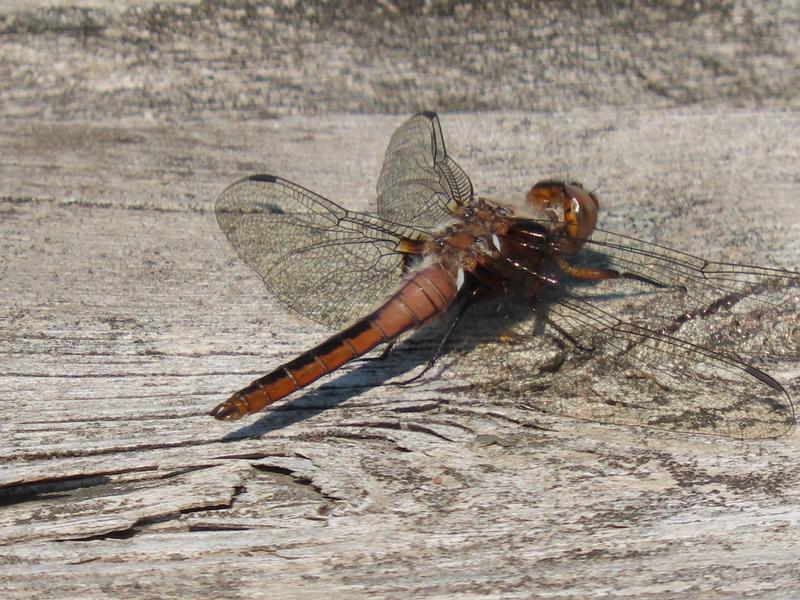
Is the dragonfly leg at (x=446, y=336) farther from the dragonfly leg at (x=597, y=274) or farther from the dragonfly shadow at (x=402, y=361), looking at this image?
the dragonfly leg at (x=597, y=274)

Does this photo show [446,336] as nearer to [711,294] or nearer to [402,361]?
[402,361]

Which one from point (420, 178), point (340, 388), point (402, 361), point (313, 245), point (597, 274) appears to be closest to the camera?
point (340, 388)

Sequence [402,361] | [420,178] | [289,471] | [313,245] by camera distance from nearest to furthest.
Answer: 1. [289,471]
2. [402,361]
3. [313,245]
4. [420,178]

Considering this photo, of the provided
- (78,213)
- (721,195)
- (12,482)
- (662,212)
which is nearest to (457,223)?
(662,212)

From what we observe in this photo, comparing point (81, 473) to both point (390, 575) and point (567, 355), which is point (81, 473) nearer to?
point (390, 575)

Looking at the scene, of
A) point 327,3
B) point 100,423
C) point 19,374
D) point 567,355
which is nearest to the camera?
point 100,423

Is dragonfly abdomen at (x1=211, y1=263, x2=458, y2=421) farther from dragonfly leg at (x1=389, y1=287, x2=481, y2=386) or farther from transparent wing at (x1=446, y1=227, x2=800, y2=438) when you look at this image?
transparent wing at (x1=446, y1=227, x2=800, y2=438)

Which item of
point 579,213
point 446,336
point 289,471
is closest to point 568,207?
point 579,213
